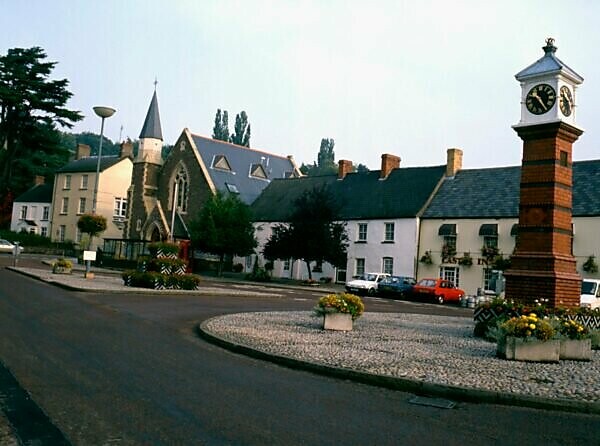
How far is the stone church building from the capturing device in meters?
59.5

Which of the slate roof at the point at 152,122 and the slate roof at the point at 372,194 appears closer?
the slate roof at the point at 372,194

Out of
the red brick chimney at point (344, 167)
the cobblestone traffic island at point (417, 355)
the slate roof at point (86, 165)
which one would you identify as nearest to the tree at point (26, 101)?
the slate roof at point (86, 165)

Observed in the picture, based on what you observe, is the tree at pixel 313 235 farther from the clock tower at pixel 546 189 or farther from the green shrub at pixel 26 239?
the green shrub at pixel 26 239

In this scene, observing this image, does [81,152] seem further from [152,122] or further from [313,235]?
[313,235]

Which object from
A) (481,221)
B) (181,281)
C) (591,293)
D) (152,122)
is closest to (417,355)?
(181,281)

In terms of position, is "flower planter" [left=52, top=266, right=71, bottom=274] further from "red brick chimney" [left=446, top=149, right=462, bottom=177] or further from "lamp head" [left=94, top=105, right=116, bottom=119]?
"red brick chimney" [left=446, top=149, right=462, bottom=177]

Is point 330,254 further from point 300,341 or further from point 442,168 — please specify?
point 300,341

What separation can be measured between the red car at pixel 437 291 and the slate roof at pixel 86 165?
45825 mm

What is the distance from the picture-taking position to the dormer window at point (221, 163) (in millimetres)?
61375

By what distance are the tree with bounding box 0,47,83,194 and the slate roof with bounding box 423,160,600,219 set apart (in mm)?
42535

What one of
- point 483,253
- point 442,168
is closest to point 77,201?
point 442,168

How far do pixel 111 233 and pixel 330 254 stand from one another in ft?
121

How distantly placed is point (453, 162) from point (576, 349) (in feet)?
122

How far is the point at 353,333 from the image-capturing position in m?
14.8
